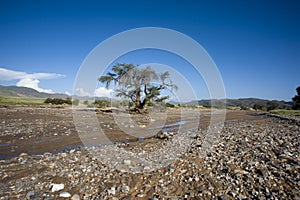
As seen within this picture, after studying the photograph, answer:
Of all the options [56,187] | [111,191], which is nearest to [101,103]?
[56,187]

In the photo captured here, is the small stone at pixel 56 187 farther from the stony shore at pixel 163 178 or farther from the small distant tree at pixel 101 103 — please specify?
the small distant tree at pixel 101 103

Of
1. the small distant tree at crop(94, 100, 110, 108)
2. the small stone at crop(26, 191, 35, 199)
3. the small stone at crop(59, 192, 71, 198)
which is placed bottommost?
the small stone at crop(26, 191, 35, 199)

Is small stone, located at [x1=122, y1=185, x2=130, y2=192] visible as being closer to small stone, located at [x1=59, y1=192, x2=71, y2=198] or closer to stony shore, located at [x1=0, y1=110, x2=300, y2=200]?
stony shore, located at [x1=0, y1=110, x2=300, y2=200]

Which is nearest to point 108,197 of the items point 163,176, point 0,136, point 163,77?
point 163,176

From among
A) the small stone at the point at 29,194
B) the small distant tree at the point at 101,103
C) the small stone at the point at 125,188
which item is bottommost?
the small stone at the point at 29,194

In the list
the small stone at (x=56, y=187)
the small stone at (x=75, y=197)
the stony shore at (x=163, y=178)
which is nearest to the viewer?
the small stone at (x=75, y=197)

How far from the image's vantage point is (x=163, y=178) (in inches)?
190

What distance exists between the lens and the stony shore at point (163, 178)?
3.98 meters

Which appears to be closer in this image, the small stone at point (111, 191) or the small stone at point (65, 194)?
the small stone at point (65, 194)

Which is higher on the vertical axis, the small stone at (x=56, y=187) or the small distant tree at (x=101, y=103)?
the small distant tree at (x=101, y=103)

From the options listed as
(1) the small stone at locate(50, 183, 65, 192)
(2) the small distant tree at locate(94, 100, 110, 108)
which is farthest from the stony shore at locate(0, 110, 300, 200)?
(2) the small distant tree at locate(94, 100, 110, 108)

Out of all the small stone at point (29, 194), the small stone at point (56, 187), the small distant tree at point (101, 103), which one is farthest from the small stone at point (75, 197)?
the small distant tree at point (101, 103)

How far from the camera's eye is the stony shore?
3984 mm

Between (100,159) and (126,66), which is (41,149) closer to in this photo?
(100,159)
